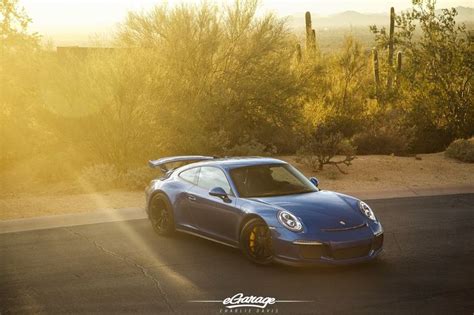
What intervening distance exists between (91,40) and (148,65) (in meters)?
3.28

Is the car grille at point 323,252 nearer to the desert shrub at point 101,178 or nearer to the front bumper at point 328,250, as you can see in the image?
the front bumper at point 328,250

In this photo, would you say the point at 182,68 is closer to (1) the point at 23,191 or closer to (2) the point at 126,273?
(1) the point at 23,191

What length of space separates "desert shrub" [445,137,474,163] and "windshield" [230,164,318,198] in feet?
44.0

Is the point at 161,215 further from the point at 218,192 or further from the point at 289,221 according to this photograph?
the point at 289,221

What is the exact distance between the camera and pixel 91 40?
25094 mm

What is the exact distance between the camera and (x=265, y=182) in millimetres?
10898

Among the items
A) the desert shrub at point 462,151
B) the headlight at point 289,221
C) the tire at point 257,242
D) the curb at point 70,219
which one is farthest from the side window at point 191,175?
the desert shrub at point 462,151

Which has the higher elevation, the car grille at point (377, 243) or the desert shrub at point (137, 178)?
the car grille at point (377, 243)

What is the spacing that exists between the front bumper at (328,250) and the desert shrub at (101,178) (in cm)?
983

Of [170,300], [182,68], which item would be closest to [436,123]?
[182,68]

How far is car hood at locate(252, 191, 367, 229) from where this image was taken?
9.59m

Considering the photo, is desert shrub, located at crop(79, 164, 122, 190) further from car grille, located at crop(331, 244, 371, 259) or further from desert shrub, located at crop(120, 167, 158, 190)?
car grille, located at crop(331, 244, 371, 259)

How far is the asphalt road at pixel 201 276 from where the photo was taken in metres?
8.29

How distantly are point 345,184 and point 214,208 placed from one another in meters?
8.96
